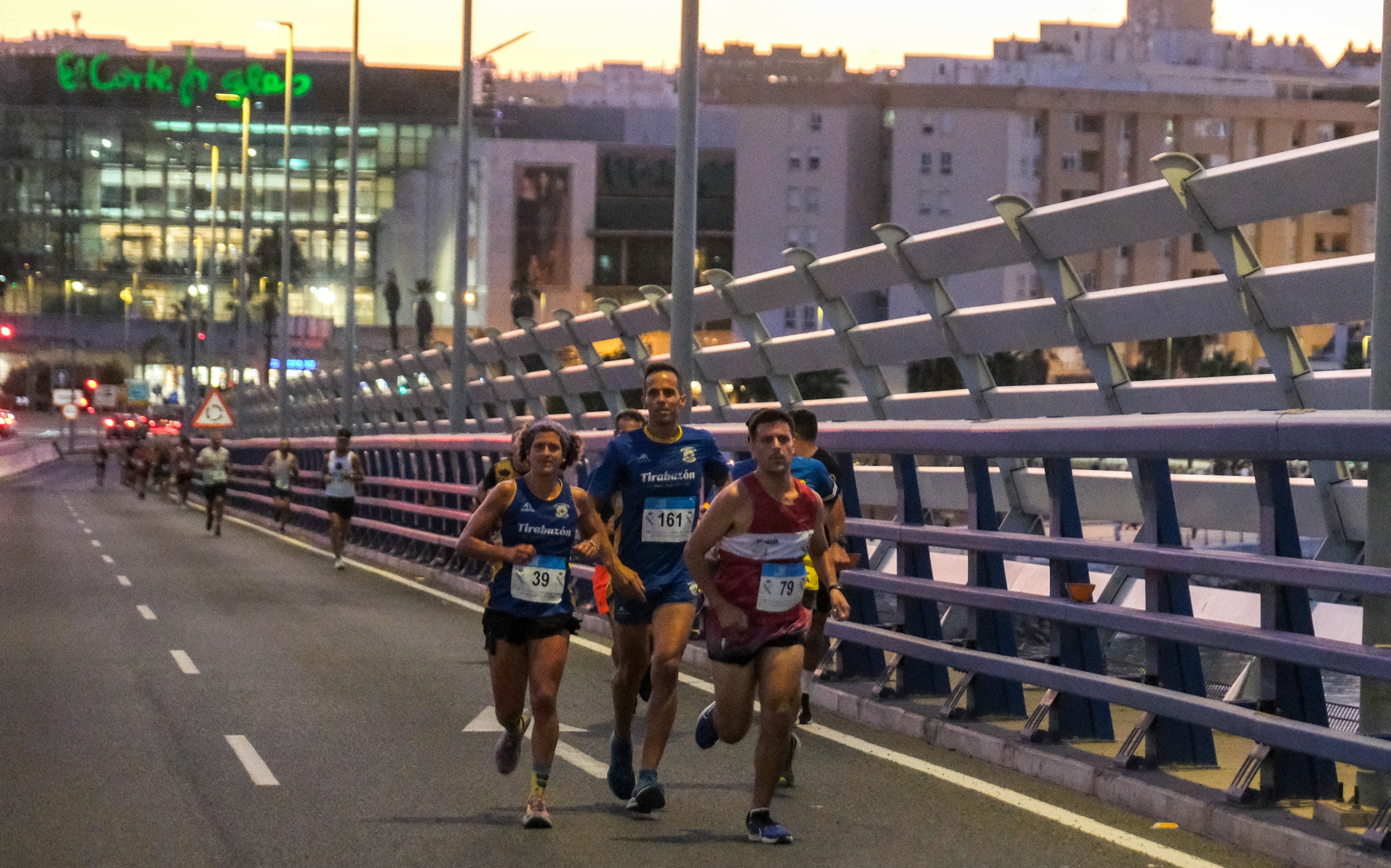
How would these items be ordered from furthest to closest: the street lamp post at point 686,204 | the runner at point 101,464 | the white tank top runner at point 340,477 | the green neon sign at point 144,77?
1. the green neon sign at point 144,77
2. the runner at point 101,464
3. the white tank top runner at point 340,477
4. the street lamp post at point 686,204

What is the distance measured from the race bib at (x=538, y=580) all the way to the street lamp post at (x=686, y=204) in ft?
29.0

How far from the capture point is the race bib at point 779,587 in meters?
8.51

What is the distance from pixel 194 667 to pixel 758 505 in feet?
25.2

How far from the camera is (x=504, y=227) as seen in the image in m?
158

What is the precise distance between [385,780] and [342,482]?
19.3 m

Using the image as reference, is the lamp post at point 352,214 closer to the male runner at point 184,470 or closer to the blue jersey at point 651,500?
the male runner at point 184,470

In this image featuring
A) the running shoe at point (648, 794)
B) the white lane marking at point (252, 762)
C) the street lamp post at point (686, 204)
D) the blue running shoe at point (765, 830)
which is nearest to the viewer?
the blue running shoe at point (765, 830)

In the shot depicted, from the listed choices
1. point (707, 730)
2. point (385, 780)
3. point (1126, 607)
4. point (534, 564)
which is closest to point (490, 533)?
point (534, 564)

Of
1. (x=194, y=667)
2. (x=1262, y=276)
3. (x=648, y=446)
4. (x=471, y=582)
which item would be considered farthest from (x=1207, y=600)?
(x=471, y=582)

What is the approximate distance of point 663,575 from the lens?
9445 millimetres

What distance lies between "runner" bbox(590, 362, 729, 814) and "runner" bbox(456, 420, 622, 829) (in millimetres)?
211

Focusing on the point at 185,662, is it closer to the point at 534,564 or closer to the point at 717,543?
the point at 534,564

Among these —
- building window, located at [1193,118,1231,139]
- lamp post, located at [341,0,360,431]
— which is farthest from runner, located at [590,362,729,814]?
building window, located at [1193,118,1231,139]

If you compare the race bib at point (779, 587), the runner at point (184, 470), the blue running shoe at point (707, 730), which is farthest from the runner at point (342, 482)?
the runner at point (184, 470)
